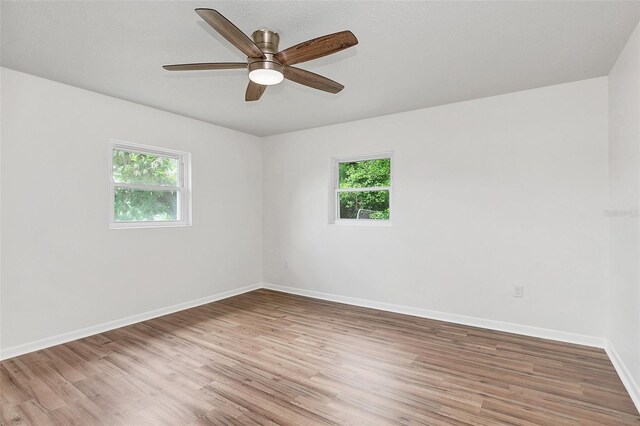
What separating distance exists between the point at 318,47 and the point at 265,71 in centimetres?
38

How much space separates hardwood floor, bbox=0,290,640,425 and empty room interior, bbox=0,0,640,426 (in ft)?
0.07

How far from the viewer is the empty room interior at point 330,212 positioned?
6.98 ft

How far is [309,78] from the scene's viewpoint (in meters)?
2.34

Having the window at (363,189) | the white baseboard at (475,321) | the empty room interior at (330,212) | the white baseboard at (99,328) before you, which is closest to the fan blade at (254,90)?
the empty room interior at (330,212)

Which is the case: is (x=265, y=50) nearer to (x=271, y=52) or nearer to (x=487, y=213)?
(x=271, y=52)

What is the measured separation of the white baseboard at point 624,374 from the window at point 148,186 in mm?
4467

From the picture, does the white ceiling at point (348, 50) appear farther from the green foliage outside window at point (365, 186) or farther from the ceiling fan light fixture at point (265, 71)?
the green foliage outside window at point (365, 186)

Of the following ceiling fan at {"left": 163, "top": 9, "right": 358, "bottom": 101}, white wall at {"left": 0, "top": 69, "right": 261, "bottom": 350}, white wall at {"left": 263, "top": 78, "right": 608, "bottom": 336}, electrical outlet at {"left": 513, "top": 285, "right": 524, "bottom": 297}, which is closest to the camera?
ceiling fan at {"left": 163, "top": 9, "right": 358, "bottom": 101}

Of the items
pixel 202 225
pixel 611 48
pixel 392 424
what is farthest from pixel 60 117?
pixel 611 48

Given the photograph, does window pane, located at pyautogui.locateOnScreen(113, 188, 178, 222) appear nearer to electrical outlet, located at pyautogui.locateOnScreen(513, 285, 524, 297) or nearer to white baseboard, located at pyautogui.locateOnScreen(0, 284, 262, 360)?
white baseboard, located at pyautogui.locateOnScreen(0, 284, 262, 360)

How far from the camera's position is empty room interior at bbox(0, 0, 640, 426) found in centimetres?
213

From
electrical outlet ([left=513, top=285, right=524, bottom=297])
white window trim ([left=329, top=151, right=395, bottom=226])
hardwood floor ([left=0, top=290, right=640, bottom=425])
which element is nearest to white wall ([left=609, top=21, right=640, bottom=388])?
hardwood floor ([left=0, top=290, right=640, bottom=425])

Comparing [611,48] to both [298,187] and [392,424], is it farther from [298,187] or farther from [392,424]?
[298,187]

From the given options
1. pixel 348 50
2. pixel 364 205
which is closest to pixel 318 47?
pixel 348 50
